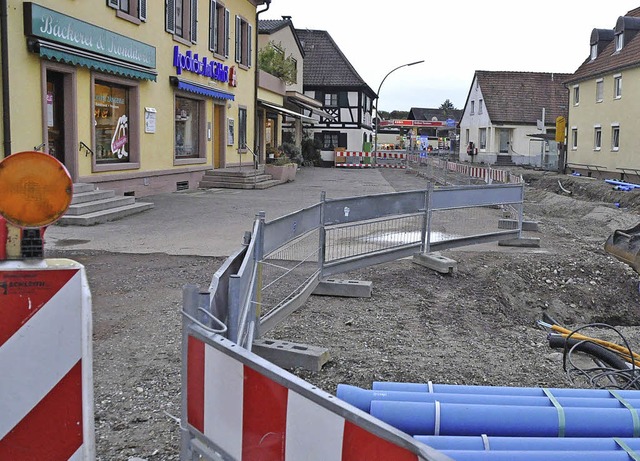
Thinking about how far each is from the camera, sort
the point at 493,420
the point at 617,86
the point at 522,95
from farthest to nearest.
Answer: the point at 522,95
the point at 617,86
the point at 493,420

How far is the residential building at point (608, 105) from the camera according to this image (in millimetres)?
32156

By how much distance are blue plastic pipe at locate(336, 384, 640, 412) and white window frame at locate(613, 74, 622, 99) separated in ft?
112

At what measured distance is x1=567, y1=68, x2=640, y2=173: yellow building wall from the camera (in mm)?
31906

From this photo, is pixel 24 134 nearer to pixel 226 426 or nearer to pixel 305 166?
pixel 226 426

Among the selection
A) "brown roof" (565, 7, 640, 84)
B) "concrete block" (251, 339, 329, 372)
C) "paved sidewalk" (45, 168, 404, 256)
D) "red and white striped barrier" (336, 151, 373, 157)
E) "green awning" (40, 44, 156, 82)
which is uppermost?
"brown roof" (565, 7, 640, 84)

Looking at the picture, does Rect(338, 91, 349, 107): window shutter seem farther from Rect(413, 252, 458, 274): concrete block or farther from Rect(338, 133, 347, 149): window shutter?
Rect(413, 252, 458, 274): concrete block

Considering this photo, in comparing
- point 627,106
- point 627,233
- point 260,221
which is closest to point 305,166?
point 627,106

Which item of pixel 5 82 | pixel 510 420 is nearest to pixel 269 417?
pixel 510 420

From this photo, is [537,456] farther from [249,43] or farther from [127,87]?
[249,43]

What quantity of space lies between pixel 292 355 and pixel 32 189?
121 inches

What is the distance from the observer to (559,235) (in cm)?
1456

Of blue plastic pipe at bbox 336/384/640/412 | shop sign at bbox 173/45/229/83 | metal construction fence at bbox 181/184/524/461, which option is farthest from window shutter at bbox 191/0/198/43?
blue plastic pipe at bbox 336/384/640/412

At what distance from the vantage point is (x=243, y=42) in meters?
27.1

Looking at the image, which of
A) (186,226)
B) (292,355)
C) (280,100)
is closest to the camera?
(292,355)
